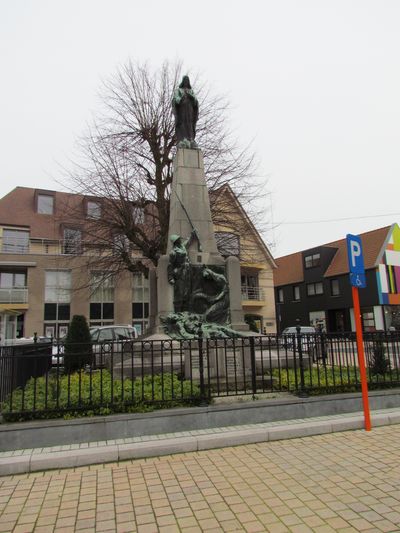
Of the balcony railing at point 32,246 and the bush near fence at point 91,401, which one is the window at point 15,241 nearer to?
the balcony railing at point 32,246

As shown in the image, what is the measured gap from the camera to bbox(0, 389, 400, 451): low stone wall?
535 cm

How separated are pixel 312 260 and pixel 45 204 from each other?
26.1 m

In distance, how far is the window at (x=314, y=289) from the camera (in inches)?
1655

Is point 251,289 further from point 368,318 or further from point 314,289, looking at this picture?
point 368,318

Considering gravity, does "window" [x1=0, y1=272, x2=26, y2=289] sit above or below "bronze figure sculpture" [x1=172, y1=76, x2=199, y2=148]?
below

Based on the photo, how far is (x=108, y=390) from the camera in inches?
260

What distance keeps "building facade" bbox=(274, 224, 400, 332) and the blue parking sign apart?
90.7ft

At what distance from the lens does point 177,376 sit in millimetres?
7793

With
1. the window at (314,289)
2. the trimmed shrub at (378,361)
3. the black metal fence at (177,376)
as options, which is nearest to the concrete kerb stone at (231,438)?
the black metal fence at (177,376)

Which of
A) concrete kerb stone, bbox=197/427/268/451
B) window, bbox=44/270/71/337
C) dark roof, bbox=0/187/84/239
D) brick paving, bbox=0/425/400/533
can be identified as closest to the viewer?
brick paving, bbox=0/425/400/533

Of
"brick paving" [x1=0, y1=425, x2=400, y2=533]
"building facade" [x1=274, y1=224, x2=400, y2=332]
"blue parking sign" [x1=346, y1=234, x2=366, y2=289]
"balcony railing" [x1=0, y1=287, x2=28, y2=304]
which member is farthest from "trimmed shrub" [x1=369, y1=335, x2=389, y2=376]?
"balcony railing" [x1=0, y1=287, x2=28, y2=304]

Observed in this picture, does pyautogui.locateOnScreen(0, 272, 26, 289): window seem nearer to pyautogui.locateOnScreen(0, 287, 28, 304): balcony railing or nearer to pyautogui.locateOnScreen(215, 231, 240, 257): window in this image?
pyautogui.locateOnScreen(0, 287, 28, 304): balcony railing

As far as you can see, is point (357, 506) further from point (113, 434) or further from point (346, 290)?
point (346, 290)

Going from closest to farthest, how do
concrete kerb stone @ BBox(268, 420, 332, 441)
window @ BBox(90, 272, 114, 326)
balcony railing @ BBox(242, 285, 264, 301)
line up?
1. concrete kerb stone @ BBox(268, 420, 332, 441)
2. window @ BBox(90, 272, 114, 326)
3. balcony railing @ BBox(242, 285, 264, 301)
